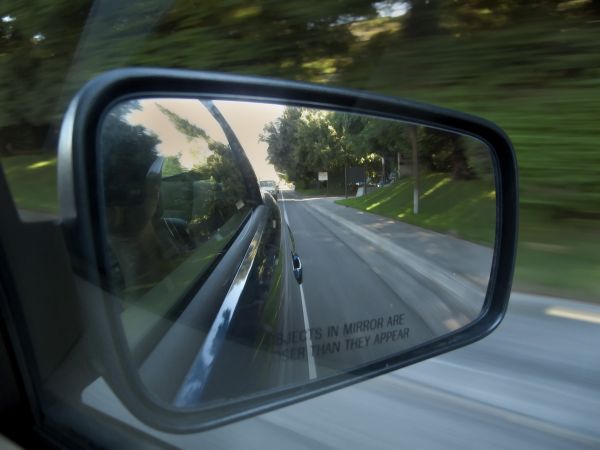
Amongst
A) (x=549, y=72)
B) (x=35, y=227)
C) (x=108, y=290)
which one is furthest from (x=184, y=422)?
(x=549, y=72)

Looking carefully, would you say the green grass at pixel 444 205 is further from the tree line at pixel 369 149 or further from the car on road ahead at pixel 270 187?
the car on road ahead at pixel 270 187

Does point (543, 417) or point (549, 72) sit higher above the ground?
point (549, 72)

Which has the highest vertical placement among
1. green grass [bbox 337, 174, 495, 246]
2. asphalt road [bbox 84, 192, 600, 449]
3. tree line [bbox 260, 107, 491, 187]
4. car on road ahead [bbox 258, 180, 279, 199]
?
tree line [bbox 260, 107, 491, 187]

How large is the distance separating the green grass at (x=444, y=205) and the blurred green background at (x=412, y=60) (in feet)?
9.16

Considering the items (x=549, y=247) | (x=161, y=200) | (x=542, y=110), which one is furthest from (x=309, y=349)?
(x=542, y=110)

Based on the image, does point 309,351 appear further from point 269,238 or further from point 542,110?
point 542,110

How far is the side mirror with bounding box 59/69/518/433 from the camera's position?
1.38 m

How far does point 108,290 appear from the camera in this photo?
135 cm

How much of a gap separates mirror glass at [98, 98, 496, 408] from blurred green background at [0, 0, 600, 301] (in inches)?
119

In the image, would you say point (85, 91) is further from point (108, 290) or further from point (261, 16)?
point (261, 16)

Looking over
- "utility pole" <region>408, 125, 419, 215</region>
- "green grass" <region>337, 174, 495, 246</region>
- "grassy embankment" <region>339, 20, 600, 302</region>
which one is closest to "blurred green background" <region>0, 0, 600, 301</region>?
"grassy embankment" <region>339, 20, 600, 302</region>

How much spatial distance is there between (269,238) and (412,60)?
16.7 feet

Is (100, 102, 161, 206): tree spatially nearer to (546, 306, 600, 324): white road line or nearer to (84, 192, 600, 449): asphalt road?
(84, 192, 600, 449): asphalt road

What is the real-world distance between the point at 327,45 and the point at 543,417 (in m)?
5.47
